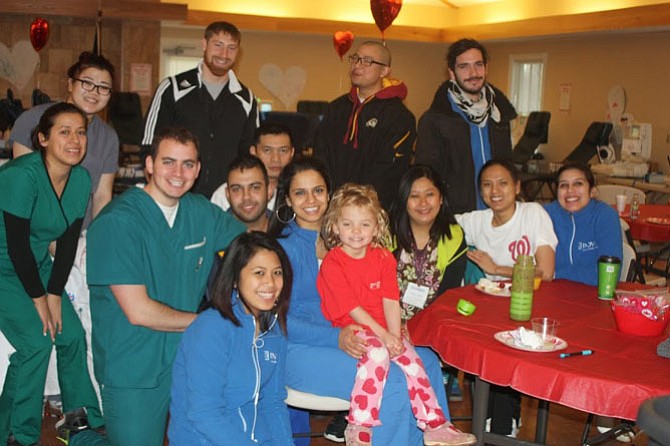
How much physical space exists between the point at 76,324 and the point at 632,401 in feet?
7.38

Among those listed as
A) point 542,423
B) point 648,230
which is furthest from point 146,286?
point 648,230

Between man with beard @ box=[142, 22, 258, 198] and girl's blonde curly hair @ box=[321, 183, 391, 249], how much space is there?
130 cm

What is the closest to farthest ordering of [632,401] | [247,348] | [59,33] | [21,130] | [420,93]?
[632,401] < [247,348] < [21,130] < [59,33] < [420,93]

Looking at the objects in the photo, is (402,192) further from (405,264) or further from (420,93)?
(420,93)

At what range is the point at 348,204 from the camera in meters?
3.15

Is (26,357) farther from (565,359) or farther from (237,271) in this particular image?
(565,359)

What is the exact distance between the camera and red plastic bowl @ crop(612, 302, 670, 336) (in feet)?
9.29

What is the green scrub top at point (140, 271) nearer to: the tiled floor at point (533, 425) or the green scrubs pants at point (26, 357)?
the green scrubs pants at point (26, 357)

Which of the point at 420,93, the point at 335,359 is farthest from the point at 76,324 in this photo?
the point at 420,93

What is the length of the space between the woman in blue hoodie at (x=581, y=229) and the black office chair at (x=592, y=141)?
25.1ft

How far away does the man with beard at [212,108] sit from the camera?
4344mm

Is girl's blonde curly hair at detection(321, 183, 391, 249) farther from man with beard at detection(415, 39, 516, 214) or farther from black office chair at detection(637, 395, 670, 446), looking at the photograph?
black office chair at detection(637, 395, 670, 446)

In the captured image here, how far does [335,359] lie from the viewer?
3002 mm

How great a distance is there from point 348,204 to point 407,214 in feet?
1.78
